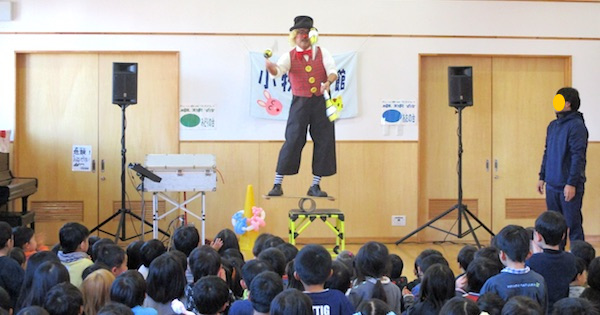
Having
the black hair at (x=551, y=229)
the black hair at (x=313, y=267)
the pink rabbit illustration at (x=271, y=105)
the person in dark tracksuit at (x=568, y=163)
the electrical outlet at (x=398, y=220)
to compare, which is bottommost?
the electrical outlet at (x=398, y=220)

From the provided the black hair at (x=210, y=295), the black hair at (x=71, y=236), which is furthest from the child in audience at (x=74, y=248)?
the black hair at (x=210, y=295)

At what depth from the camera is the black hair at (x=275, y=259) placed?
3566 millimetres

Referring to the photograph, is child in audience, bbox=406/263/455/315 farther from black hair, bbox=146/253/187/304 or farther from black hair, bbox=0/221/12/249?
black hair, bbox=0/221/12/249

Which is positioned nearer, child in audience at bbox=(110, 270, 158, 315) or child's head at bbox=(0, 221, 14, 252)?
child in audience at bbox=(110, 270, 158, 315)

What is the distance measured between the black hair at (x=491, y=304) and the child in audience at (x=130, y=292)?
136cm

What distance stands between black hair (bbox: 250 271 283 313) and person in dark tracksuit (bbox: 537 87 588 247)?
3.52 m

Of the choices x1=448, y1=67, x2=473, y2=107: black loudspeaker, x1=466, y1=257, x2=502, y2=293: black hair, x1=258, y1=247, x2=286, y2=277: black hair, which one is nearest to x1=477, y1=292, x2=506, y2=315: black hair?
x1=466, y1=257, x2=502, y2=293: black hair

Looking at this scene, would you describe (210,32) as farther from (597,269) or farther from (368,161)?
(597,269)

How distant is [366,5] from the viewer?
776 centimetres

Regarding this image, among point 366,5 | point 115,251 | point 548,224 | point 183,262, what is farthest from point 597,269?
point 366,5

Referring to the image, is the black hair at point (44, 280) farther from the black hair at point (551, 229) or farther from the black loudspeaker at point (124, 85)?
the black loudspeaker at point (124, 85)

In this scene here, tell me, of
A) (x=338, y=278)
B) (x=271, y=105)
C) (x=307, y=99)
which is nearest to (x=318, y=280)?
(x=338, y=278)

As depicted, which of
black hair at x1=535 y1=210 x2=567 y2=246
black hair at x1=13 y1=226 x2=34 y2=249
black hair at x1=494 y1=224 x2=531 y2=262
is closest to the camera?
black hair at x1=494 y1=224 x2=531 y2=262

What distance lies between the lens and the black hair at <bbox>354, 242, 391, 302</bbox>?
327 cm
